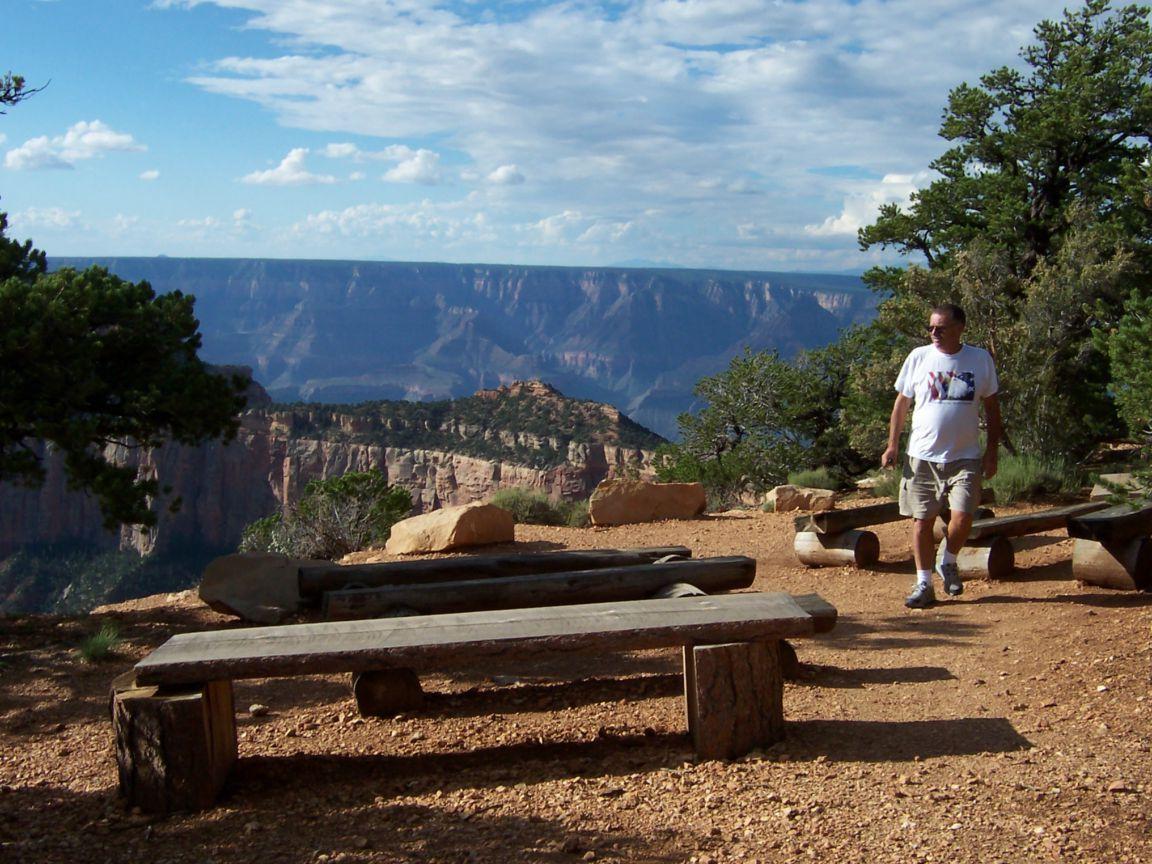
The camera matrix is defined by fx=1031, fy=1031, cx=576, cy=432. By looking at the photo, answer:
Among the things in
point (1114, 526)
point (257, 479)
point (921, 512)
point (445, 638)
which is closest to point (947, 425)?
point (921, 512)

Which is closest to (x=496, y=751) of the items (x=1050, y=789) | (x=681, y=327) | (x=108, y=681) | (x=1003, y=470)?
(x=1050, y=789)

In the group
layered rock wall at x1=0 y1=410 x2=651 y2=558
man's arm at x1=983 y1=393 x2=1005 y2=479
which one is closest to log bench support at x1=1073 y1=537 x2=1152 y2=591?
man's arm at x1=983 y1=393 x2=1005 y2=479

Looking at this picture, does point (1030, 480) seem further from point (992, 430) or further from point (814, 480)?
point (814, 480)

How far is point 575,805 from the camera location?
11.4ft

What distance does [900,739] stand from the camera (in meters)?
4.02

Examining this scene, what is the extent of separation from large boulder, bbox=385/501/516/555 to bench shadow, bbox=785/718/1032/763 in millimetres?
5580

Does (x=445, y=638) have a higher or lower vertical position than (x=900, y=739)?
higher

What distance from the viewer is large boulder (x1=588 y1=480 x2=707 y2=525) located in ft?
37.6

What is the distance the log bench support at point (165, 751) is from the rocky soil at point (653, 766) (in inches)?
3.0

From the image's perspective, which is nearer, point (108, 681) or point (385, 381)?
point (108, 681)

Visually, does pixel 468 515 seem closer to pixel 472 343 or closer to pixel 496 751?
pixel 496 751

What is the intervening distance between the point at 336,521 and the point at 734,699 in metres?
7.79

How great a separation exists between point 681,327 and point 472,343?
3407 centimetres

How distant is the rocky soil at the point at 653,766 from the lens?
10.5 feet
